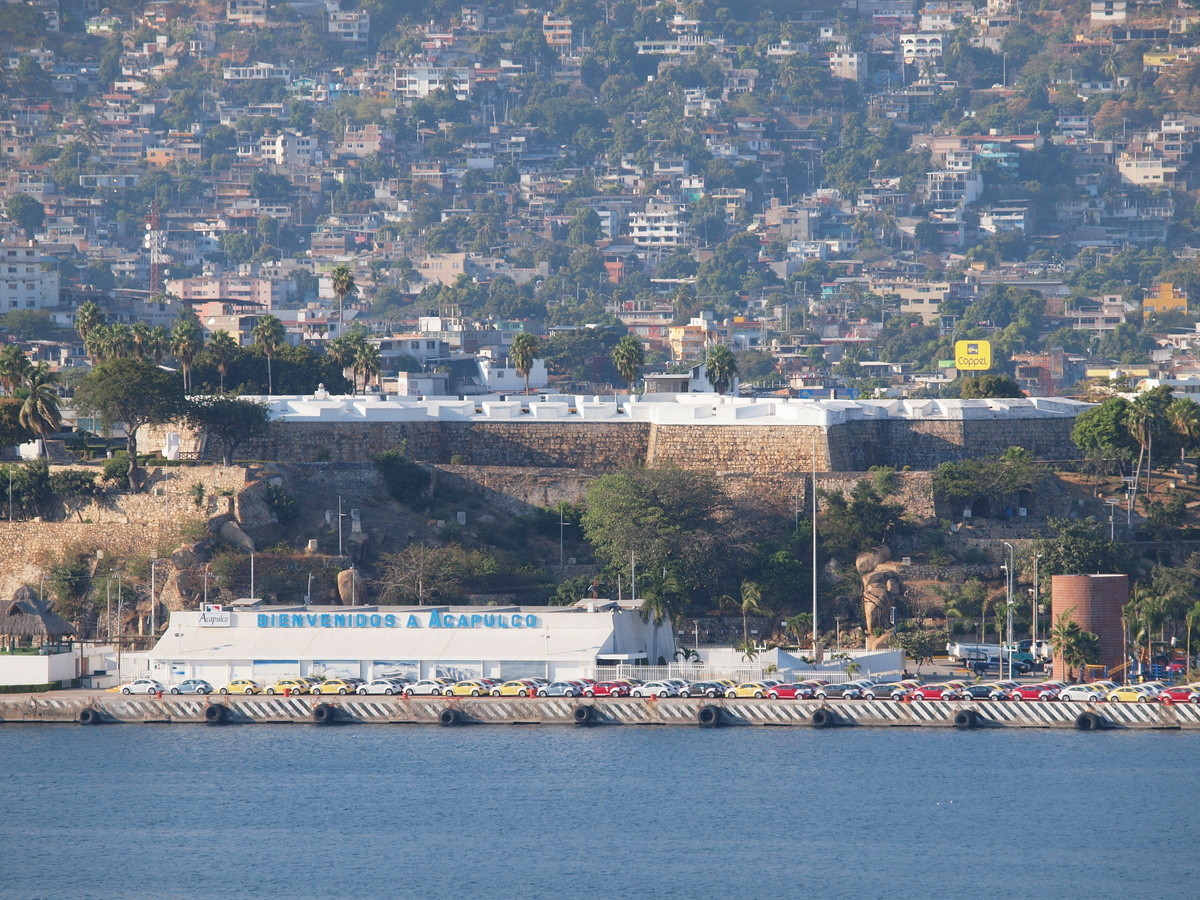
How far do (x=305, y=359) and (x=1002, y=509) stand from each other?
37.3 meters

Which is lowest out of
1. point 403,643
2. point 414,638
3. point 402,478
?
point 403,643

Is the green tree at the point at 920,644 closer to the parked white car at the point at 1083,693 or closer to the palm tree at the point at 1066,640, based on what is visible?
the palm tree at the point at 1066,640

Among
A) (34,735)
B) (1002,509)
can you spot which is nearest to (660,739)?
(34,735)

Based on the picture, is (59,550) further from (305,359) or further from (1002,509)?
(1002,509)

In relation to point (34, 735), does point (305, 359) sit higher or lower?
higher

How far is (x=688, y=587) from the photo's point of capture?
278 feet

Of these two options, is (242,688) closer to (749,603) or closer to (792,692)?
(792,692)

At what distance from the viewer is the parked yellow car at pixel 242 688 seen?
246 feet

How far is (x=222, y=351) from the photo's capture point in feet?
358

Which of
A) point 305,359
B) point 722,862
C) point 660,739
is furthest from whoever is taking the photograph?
point 305,359

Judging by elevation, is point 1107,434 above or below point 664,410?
below

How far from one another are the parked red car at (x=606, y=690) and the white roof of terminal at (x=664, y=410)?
2335 cm

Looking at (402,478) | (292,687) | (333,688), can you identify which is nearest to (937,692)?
(333,688)

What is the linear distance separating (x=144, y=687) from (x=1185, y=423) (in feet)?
140
